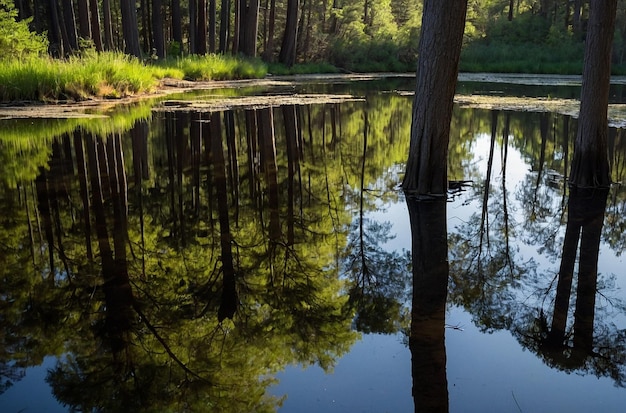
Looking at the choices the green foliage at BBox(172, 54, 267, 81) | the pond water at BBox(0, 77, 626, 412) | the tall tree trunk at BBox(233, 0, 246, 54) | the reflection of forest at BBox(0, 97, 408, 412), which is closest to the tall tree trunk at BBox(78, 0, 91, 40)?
the green foliage at BBox(172, 54, 267, 81)

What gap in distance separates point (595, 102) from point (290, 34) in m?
27.7

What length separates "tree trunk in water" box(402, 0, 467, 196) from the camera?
263 inches

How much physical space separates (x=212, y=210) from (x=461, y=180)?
3795 millimetres

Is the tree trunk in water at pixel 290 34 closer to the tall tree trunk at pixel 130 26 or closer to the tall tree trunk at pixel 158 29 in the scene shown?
the tall tree trunk at pixel 158 29

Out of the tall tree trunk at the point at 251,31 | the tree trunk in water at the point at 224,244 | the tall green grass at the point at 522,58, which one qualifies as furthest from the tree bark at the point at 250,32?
the tree trunk in water at the point at 224,244

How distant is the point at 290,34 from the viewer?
3331cm

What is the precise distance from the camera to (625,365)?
338 cm

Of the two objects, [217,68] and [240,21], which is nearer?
[217,68]

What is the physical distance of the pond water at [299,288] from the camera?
3.07 meters

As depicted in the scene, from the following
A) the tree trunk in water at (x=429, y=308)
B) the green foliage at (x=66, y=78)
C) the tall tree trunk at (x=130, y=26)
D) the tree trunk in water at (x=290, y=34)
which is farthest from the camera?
the tree trunk in water at (x=290, y=34)

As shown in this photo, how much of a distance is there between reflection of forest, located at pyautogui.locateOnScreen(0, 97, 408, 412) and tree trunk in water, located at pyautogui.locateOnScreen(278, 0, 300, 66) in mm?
24545

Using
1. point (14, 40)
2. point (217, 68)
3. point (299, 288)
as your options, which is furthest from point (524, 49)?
point (299, 288)

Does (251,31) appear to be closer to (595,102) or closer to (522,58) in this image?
(522,58)

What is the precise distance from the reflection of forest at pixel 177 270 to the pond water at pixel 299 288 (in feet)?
0.06
